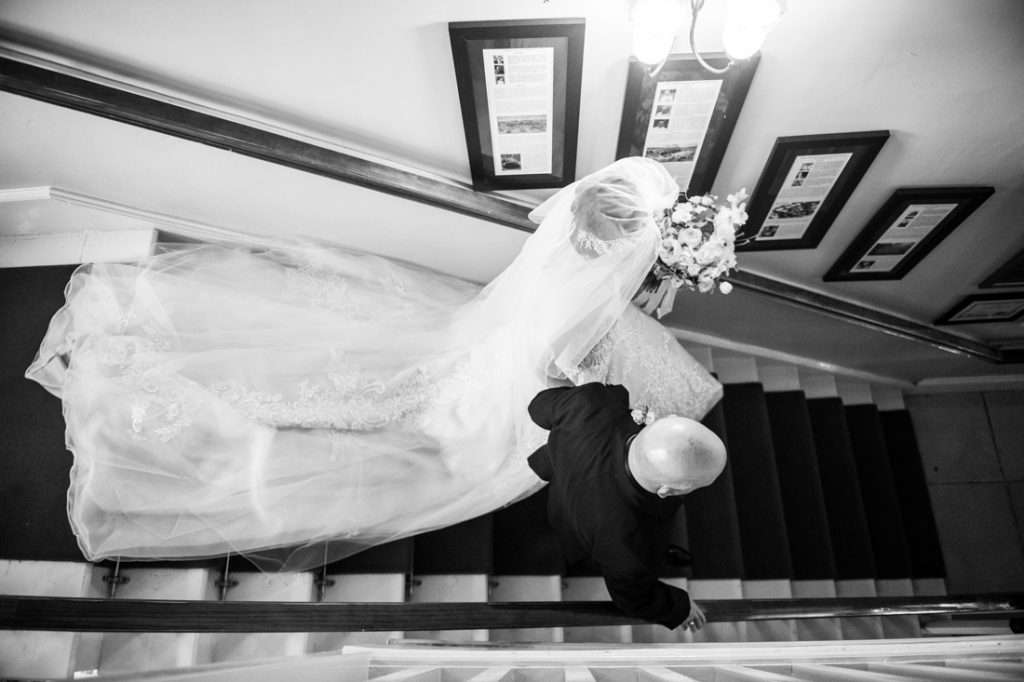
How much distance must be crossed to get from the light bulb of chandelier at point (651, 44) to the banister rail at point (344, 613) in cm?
200

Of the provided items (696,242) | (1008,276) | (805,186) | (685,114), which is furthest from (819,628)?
(685,114)

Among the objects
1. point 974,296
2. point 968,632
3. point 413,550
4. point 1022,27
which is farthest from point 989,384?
point 413,550

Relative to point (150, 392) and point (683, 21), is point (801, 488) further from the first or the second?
point (150, 392)

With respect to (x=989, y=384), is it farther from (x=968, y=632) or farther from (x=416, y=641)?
(x=416, y=641)

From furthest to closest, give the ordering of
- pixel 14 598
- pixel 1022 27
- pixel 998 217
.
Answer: pixel 998 217 < pixel 1022 27 < pixel 14 598

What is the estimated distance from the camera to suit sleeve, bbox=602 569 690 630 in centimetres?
208

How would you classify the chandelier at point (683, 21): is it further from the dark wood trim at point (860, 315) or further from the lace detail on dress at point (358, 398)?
the dark wood trim at point (860, 315)

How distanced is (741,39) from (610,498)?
168cm

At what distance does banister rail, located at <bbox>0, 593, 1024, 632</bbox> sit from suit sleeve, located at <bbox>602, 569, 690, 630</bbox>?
0.22 ft

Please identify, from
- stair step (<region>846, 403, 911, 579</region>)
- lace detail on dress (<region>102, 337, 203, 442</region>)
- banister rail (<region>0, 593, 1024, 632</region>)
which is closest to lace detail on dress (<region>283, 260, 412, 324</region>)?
lace detail on dress (<region>102, 337, 203, 442</region>)

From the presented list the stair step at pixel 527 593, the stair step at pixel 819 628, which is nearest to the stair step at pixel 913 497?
the stair step at pixel 819 628

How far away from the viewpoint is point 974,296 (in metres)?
4.15

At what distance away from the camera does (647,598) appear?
7.16 ft

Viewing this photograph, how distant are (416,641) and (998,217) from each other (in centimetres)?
381
